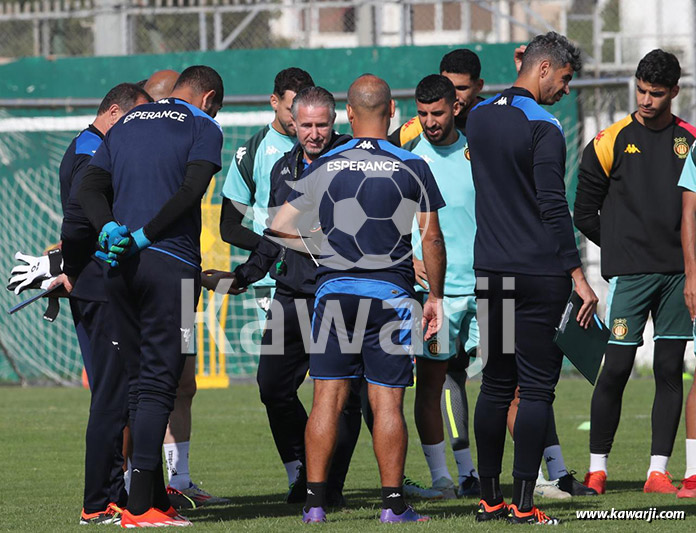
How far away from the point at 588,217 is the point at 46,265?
347 centimetres

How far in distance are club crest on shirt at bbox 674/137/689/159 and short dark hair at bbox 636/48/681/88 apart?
0.40 metres

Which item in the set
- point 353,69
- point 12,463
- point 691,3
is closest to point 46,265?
point 12,463

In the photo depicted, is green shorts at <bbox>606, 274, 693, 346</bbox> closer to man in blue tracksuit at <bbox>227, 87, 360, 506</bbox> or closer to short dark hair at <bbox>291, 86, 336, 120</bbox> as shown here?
man in blue tracksuit at <bbox>227, 87, 360, 506</bbox>

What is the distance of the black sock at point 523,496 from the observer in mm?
5773

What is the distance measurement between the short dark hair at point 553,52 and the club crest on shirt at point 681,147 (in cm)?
180

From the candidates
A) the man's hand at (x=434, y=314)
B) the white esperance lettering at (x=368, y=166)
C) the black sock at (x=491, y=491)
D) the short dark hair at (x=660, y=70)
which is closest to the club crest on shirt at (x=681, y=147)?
the short dark hair at (x=660, y=70)

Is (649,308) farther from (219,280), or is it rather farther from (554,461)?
(219,280)

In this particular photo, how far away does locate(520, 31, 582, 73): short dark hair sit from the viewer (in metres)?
5.86

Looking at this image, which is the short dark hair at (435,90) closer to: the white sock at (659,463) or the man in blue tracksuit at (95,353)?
the man in blue tracksuit at (95,353)

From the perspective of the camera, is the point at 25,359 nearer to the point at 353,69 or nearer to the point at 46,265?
the point at 353,69

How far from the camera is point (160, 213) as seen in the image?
18.8ft

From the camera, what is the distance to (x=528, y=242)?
229 inches

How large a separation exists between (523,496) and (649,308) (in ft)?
7.16

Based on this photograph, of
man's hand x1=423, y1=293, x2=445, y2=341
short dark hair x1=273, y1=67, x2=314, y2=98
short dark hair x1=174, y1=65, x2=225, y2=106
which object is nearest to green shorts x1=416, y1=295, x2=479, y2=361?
man's hand x1=423, y1=293, x2=445, y2=341
